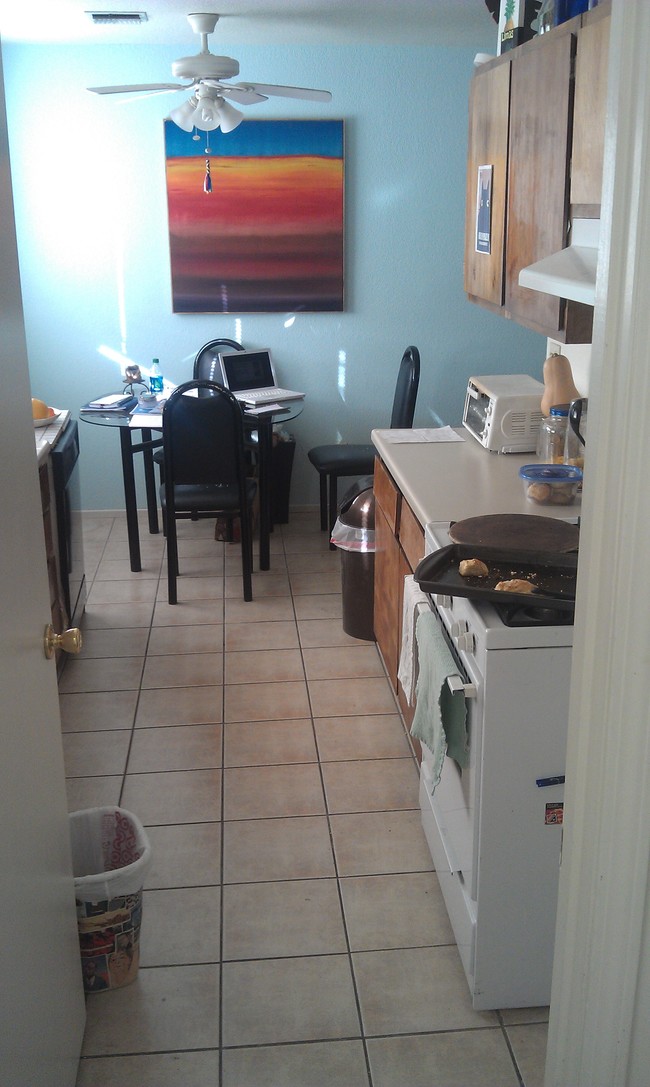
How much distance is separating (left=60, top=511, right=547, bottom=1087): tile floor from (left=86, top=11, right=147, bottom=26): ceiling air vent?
99.9 inches

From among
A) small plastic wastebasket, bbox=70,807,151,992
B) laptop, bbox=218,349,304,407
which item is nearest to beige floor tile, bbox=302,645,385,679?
small plastic wastebasket, bbox=70,807,151,992

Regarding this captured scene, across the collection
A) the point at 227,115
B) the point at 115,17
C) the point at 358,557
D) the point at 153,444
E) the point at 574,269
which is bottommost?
the point at 358,557

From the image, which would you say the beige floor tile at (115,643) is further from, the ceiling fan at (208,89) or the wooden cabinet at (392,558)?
the ceiling fan at (208,89)

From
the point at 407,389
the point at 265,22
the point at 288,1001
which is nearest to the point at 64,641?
the point at 288,1001

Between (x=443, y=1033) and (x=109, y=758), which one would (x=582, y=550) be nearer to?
(x=443, y=1033)

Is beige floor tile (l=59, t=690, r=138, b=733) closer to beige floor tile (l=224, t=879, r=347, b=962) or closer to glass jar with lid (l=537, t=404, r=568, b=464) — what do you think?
beige floor tile (l=224, t=879, r=347, b=962)

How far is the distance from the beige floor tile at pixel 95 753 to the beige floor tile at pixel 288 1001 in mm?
964

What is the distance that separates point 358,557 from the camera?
12.6 ft

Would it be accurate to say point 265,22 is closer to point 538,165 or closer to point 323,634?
point 538,165

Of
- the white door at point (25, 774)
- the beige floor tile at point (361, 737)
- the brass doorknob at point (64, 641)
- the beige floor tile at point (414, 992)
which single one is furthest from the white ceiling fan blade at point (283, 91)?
the beige floor tile at point (414, 992)

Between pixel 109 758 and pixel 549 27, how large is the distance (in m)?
2.46

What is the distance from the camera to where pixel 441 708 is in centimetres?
201

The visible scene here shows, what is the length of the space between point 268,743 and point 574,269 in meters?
1.85

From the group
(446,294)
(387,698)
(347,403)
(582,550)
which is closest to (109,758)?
(387,698)
